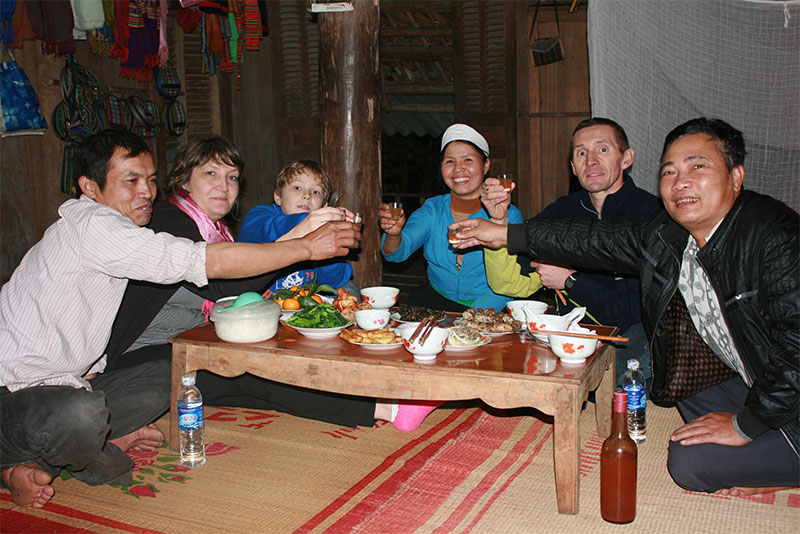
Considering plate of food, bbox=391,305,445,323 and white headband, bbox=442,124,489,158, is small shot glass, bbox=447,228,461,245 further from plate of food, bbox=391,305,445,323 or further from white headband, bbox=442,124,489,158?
white headband, bbox=442,124,489,158

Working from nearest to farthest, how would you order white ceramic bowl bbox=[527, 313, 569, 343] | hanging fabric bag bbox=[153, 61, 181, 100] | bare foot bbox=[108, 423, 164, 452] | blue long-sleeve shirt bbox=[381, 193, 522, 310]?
1. white ceramic bowl bbox=[527, 313, 569, 343]
2. bare foot bbox=[108, 423, 164, 452]
3. blue long-sleeve shirt bbox=[381, 193, 522, 310]
4. hanging fabric bag bbox=[153, 61, 181, 100]

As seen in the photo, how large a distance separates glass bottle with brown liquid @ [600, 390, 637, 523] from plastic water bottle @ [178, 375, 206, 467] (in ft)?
5.42

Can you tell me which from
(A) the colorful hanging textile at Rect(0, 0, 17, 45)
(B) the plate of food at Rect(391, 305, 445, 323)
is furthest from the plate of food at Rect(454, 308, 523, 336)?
(A) the colorful hanging textile at Rect(0, 0, 17, 45)

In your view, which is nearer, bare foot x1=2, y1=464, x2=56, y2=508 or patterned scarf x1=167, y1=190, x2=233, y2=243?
bare foot x1=2, y1=464, x2=56, y2=508

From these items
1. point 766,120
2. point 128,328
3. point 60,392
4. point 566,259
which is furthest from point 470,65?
point 60,392

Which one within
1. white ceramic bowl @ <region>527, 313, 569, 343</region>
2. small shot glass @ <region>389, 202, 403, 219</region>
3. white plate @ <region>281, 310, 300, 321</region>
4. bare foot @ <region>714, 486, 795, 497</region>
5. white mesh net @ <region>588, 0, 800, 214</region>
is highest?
white mesh net @ <region>588, 0, 800, 214</region>

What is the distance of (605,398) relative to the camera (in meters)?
3.25

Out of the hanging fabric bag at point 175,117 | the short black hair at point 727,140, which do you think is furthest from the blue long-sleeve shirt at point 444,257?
the hanging fabric bag at point 175,117

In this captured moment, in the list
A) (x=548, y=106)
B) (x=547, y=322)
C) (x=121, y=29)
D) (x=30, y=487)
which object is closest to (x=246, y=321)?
(x=30, y=487)

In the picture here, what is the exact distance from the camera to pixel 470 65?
7.07m

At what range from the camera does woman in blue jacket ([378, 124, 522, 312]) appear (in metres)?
4.08

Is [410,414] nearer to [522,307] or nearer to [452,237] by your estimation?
[522,307]

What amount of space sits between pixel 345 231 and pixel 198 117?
16.9ft

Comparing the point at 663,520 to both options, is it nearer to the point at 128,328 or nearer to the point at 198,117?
the point at 128,328
